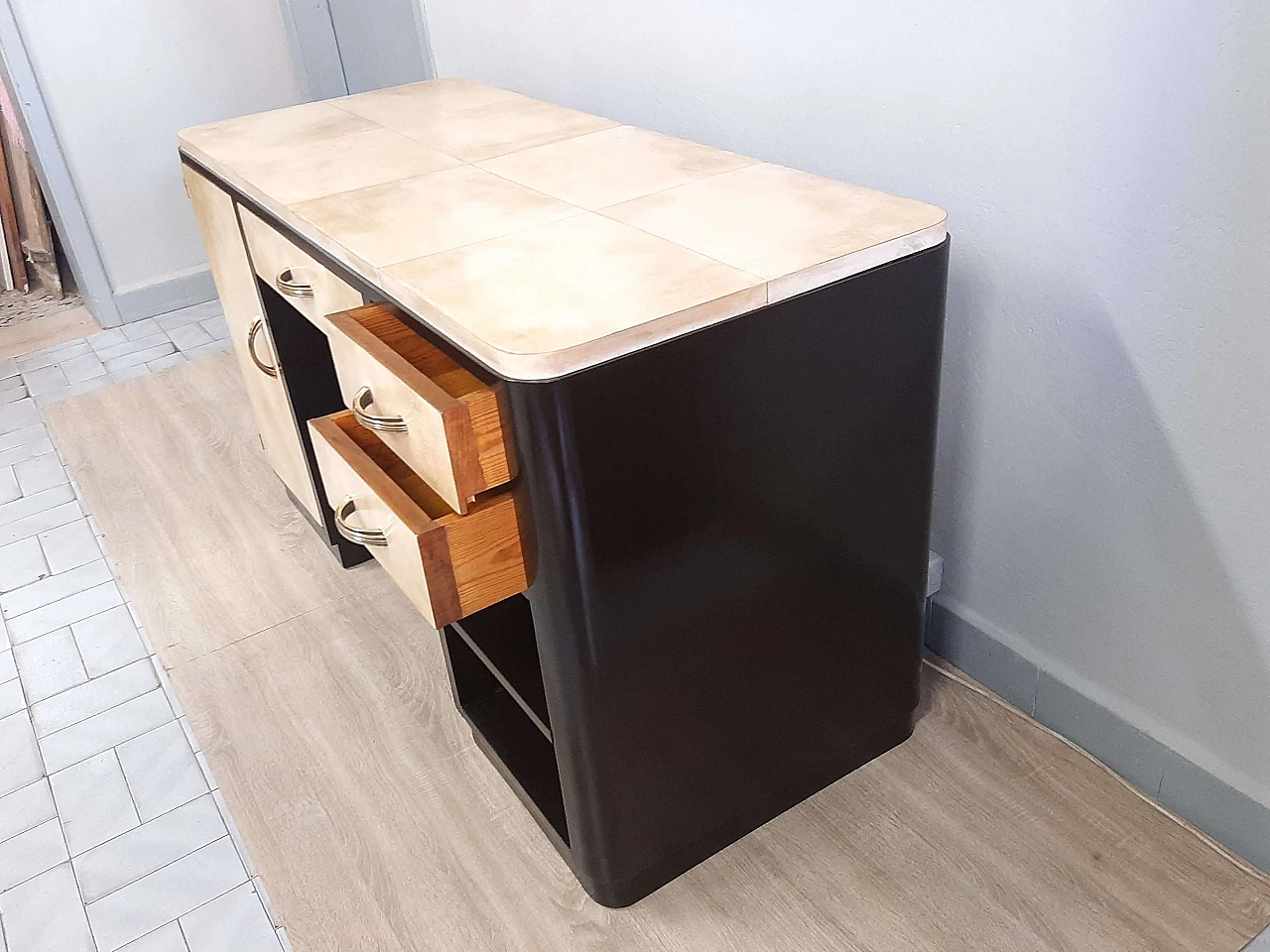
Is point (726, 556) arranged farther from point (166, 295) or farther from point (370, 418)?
point (166, 295)

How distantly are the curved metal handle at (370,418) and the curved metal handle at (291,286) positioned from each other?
33cm

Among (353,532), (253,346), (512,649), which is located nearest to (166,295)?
(253,346)

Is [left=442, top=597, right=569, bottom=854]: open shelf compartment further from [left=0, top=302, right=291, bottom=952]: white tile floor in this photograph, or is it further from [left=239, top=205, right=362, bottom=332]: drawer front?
[left=239, top=205, right=362, bottom=332]: drawer front

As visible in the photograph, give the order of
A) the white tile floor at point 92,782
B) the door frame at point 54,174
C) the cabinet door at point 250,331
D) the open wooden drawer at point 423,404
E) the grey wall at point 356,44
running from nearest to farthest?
the open wooden drawer at point 423,404, the white tile floor at point 92,782, the cabinet door at point 250,331, the grey wall at point 356,44, the door frame at point 54,174

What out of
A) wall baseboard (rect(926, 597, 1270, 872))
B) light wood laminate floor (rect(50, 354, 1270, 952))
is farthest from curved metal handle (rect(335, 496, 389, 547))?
wall baseboard (rect(926, 597, 1270, 872))

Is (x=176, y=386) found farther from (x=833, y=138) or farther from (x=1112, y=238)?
(x=1112, y=238)

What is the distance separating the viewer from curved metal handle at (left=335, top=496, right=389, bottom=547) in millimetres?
1114

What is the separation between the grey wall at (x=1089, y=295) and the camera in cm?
105

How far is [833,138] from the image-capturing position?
1450 millimetres

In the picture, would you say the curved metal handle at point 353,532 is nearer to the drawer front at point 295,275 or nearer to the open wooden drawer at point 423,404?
the open wooden drawer at point 423,404

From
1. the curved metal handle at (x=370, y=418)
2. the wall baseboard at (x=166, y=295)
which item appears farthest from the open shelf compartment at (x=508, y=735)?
the wall baseboard at (x=166, y=295)

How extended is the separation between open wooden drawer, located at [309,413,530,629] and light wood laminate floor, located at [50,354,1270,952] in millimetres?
458

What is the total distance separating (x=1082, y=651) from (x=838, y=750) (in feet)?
1.12

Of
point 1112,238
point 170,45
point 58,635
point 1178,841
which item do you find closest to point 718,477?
point 1112,238
